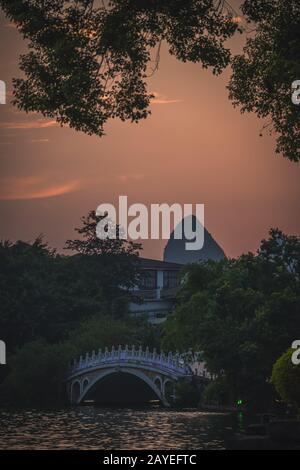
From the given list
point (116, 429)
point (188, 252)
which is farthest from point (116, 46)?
point (188, 252)

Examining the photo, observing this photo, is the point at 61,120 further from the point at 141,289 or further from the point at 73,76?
the point at 141,289

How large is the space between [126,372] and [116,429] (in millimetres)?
24253

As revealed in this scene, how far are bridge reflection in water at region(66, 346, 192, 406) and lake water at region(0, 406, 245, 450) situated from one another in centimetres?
557

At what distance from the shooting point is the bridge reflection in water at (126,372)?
74.3 metres

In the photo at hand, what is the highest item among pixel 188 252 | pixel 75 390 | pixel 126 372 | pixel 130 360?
pixel 188 252

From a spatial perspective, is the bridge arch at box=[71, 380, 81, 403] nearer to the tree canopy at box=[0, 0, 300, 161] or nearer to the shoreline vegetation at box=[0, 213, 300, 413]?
the shoreline vegetation at box=[0, 213, 300, 413]

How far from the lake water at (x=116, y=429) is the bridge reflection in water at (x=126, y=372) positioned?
18.3 feet

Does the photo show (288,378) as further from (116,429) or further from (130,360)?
(130,360)

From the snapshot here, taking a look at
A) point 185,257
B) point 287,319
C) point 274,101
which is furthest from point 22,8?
point 185,257

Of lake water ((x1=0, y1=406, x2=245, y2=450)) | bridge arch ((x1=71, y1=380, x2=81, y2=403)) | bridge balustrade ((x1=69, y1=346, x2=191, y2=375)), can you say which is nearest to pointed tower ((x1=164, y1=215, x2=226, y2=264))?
bridge arch ((x1=71, y1=380, x2=81, y2=403))

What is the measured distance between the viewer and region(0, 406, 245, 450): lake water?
44.5 meters

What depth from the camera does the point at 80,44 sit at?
1059 inches

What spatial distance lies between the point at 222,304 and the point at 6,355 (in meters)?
22.7

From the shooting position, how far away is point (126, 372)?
7662 centimetres
